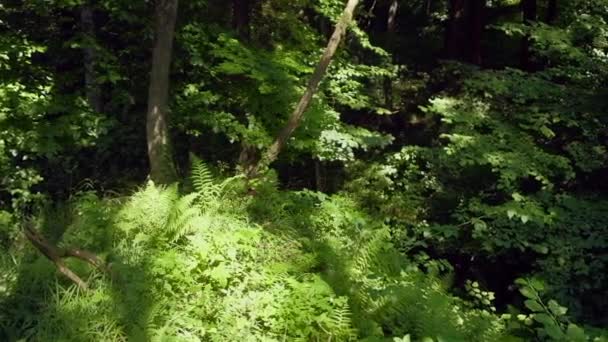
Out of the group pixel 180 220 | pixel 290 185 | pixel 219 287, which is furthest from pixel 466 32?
pixel 219 287

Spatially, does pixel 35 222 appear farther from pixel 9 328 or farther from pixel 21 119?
pixel 9 328

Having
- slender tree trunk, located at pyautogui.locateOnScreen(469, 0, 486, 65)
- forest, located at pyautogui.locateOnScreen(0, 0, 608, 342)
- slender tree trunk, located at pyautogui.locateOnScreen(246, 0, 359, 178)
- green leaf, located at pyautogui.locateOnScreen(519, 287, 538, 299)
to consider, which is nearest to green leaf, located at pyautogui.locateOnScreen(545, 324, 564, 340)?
forest, located at pyautogui.locateOnScreen(0, 0, 608, 342)

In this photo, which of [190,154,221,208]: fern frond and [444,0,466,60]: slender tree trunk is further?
[444,0,466,60]: slender tree trunk

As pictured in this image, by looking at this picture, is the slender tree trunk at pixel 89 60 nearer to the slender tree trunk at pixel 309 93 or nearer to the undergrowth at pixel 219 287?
the slender tree trunk at pixel 309 93

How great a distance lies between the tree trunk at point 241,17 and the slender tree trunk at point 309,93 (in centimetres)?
211

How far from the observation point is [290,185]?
10359 millimetres

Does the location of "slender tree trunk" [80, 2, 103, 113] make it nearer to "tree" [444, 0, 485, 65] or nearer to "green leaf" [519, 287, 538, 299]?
"green leaf" [519, 287, 538, 299]

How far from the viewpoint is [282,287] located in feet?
12.3

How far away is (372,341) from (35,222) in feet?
13.3

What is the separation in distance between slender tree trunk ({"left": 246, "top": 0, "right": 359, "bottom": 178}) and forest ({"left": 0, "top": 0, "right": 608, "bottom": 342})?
0.03 meters

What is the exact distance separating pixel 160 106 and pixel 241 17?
238cm

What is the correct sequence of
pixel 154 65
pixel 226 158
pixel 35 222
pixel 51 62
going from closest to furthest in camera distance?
pixel 35 222, pixel 154 65, pixel 51 62, pixel 226 158

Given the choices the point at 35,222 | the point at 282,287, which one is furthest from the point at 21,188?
the point at 282,287

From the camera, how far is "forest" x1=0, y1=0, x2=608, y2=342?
353 centimetres
